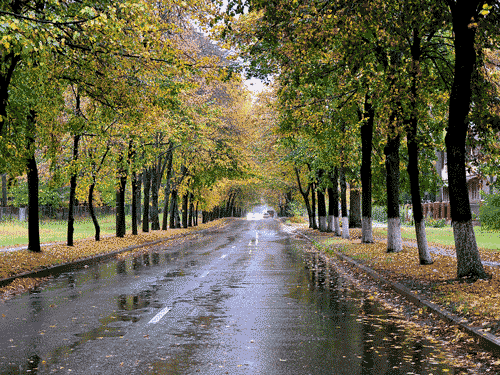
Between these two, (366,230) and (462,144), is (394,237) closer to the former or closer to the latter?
(366,230)

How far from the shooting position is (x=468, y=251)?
38.1 feet

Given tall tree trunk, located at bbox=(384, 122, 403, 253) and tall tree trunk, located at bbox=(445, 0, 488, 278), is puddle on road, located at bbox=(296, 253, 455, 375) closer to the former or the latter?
tall tree trunk, located at bbox=(445, 0, 488, 278)

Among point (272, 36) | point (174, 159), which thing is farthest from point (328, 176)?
point (272, 36)

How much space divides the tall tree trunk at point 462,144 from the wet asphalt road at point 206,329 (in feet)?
8.06

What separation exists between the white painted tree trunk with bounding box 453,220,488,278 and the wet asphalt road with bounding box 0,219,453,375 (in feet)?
7.69

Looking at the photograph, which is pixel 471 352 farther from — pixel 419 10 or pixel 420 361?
pixel 419 10

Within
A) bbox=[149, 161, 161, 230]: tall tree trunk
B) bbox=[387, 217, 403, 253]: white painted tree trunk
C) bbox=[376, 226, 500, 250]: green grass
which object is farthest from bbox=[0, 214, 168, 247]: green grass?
bbox=[376, 226, 500, 250]: green grass

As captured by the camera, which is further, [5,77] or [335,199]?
[335,199]

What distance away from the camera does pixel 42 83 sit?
47.0 ft

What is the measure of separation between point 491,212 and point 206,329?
97.1 feet

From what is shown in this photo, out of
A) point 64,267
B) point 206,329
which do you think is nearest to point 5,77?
point 64,267

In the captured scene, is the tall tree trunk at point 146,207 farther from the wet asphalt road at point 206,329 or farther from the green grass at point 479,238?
the wet asphalt road at point 206,329

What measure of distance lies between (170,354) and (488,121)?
858 centimetres

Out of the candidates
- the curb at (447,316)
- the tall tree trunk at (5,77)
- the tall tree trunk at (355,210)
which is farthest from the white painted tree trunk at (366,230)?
the tall tree trunk at (355,210)
